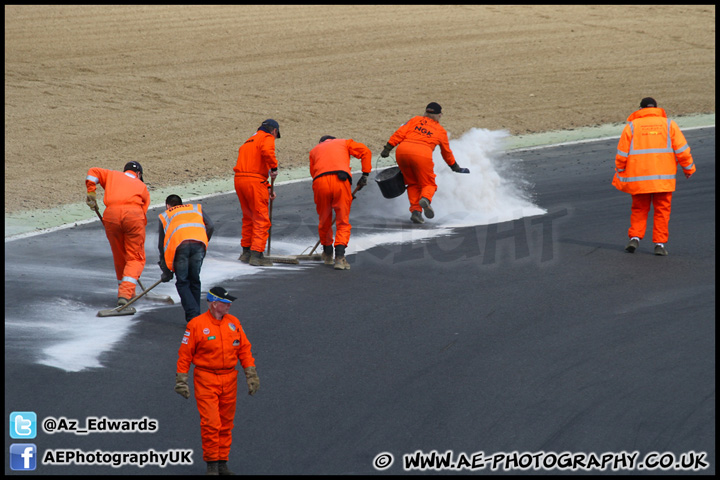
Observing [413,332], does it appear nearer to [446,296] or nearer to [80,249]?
[446,296]

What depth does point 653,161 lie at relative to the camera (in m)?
11.1

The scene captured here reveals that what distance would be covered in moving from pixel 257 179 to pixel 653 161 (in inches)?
191

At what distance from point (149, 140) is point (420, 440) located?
41.4ft

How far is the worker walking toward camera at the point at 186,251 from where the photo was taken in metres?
9.16

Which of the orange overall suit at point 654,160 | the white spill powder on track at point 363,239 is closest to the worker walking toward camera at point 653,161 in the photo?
the orange overall suit at point 654,160

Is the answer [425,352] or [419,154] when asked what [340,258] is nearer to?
[419,154]

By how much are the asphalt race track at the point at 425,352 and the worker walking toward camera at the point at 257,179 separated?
0.51 meters

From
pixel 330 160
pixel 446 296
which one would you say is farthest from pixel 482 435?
pixel 330 160

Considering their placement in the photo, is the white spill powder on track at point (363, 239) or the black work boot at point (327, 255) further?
the black work boot at point (327, 255)

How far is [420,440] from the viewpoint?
23.3ft

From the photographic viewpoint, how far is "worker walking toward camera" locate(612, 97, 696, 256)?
11070mm

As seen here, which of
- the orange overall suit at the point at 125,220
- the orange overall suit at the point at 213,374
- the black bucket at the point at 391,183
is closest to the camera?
the orange overall suit at the point at 213,374

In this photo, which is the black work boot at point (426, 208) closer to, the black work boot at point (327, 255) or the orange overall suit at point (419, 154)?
the orange overall suit at point (419, 154)

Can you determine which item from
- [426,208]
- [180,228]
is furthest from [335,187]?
[180,228]
